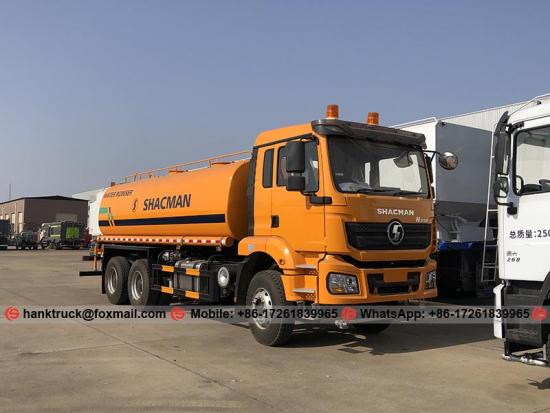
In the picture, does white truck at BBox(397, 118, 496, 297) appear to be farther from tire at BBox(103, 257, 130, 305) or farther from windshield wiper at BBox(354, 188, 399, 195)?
tire at BBox(103, 257, 130, 305)

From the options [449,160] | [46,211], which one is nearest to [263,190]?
[449,160]

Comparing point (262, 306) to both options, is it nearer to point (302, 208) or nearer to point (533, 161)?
point (302, 208)

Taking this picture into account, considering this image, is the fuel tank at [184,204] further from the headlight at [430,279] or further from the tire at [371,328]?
the headlight at [430,279]

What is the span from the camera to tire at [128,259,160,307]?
11.3 metres

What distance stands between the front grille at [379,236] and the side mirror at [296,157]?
99 centimetres

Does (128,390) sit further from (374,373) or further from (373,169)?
(373,169)

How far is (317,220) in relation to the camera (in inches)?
287

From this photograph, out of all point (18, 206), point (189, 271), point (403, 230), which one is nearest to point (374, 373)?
point (403, 230)

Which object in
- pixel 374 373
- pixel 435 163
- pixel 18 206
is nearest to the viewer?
pixel 374 373

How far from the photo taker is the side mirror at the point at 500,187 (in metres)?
5.82

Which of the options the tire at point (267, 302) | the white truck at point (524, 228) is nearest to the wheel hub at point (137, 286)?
the tire at point (267, 302)

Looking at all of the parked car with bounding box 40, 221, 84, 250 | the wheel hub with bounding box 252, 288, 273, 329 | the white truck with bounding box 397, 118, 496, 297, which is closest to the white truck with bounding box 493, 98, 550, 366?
the wheel hub with bounding box 252, 288, 273, 329

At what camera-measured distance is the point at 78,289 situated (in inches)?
614

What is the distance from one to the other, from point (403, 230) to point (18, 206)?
78.2m
